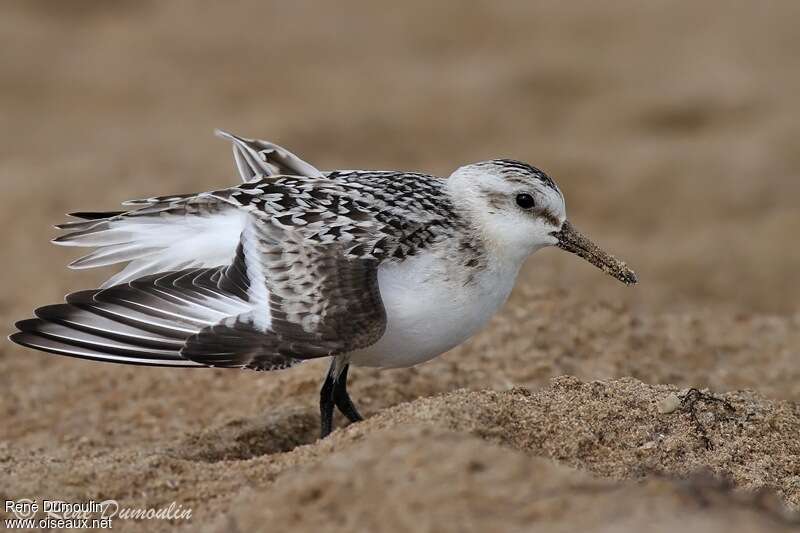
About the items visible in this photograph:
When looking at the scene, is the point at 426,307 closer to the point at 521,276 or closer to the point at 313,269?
the point at 313,269

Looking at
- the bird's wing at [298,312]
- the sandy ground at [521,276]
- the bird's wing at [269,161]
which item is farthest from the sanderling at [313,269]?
the sandy ground at [521,276]

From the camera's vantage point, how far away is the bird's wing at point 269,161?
19.5ft

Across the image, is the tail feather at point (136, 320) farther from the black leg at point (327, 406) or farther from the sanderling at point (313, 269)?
the black leg at point (327, 406)

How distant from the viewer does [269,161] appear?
5984mm

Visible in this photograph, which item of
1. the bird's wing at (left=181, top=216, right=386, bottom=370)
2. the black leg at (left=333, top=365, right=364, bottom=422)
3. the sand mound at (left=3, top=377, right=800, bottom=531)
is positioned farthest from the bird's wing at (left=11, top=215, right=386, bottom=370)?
the black leg at (left=333, top=365, right=364, bottom=422)

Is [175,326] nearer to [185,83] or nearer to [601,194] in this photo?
[601,194]

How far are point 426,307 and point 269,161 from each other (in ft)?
4.88

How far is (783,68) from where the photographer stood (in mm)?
13188

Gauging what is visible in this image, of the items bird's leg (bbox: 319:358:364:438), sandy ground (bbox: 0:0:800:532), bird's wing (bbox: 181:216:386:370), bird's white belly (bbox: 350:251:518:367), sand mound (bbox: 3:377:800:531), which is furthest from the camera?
bird's leg (bbox: 319:358:364:438)

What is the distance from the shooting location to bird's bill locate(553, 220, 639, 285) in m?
5.43

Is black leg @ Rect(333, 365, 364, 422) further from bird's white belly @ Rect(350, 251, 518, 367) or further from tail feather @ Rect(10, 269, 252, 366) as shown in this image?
tail feather @ Rect(10, 269, 252, 366)

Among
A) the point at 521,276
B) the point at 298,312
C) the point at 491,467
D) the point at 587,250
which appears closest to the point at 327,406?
the point at 298,312

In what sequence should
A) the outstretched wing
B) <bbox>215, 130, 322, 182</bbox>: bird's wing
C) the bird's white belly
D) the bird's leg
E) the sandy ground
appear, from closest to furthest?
the sandy ground → the bird's white belly → the outstretched wing → the bird's leg → <bbox>215, 130, 322, 182</bbox>: bird's wing

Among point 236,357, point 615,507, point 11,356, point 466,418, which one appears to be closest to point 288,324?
point 236,357
